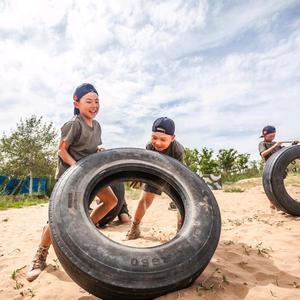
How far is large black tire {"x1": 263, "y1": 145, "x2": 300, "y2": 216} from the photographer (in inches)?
235

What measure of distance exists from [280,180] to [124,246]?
4.82 meters

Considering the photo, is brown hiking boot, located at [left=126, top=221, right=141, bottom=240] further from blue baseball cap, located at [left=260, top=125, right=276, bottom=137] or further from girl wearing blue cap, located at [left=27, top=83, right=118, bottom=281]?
blue baseball cap, located at [left=260, top=125, right=276, bottom=137]

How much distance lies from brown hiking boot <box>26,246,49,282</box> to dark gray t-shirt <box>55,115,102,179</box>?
0.86 metres

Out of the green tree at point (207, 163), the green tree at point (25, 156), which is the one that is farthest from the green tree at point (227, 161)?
the green tree at point (25, 156)

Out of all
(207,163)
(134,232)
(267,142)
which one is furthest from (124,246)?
(207,163)

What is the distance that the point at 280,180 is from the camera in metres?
6.10

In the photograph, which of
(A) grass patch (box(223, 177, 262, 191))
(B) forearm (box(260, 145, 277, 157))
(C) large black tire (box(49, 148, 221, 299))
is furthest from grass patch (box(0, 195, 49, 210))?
(C) large black tire (box(49, 148, 221, 299))

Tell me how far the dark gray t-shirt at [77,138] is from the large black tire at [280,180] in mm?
4017

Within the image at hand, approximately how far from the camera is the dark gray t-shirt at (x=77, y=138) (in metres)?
3.37

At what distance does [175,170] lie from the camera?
299 centimetres

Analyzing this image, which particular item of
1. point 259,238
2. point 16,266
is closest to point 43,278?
point 16,266

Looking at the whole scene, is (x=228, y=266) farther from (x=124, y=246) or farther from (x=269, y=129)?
(x=269, y=129)

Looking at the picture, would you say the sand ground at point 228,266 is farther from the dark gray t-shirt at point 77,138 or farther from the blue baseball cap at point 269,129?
the blue baseball cap at point 269,129

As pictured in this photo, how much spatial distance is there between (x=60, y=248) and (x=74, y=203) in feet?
1.31
